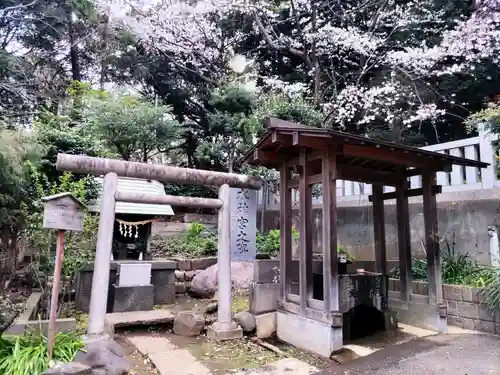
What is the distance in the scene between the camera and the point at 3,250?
270 inches

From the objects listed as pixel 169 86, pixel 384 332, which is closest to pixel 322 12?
pixel 169 86

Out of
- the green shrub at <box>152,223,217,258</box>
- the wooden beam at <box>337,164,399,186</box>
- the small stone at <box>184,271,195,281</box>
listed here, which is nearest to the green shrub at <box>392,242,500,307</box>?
the wooden beam at <box>337,164,399,186</box>

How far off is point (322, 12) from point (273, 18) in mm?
2121

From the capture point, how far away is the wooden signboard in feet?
13.4

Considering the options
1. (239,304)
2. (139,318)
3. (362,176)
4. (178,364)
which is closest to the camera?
(178,364)

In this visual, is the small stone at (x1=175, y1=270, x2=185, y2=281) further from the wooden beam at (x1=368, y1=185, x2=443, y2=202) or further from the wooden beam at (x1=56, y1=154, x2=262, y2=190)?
the wooden beam at (x1=368, y1=185, x2=443, y2=202)

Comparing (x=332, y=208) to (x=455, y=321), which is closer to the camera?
(x=332, y=208)

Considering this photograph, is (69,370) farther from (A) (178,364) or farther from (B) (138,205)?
(B) (138,205)

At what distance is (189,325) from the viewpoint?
645 centimetres

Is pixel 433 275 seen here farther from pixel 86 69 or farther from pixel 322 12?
pixel 86 69

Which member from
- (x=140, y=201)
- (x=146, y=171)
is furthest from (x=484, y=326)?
(x=146, y=171)

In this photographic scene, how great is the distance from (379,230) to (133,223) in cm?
626

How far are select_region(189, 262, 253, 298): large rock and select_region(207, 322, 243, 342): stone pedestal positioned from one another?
10.6 ft

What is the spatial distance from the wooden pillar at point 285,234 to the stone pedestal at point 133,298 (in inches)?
130
